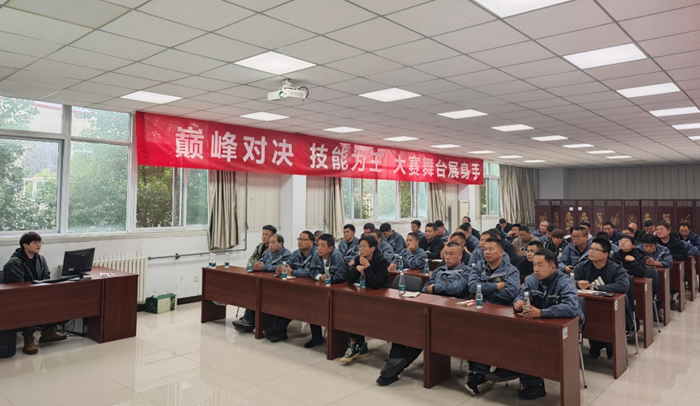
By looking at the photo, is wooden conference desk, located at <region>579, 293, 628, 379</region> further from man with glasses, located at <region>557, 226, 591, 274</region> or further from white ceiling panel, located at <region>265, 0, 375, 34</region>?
white ceiling panel, located at <region>265, 0, 375, 34</region>

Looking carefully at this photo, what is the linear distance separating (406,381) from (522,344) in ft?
3.75

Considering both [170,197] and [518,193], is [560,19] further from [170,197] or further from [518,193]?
[518,193]

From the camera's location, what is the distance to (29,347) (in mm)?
4625

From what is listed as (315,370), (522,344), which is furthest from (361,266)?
(522,344)

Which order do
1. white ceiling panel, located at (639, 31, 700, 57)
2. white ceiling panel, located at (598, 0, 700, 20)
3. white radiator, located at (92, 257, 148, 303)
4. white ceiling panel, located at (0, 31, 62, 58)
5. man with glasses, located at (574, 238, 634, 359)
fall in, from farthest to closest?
white radiator, located at (92, 257, 148, 303)
man with glasses, located at (574, 238, 634, 359)
white ceiling panel, located at (0, 31, 62, 58)
white ceiling panel, located at (639, 31, 700, 57)
white ceiling panel, located at (598, 0, 700, 20)

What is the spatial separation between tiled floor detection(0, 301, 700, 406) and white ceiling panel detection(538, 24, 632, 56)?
2.80 metres

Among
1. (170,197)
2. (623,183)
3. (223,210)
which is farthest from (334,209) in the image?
(623,183)

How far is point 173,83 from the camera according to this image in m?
4.90

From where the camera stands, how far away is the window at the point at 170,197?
6.76 metres

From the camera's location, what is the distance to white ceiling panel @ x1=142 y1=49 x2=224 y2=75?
13.1 feet

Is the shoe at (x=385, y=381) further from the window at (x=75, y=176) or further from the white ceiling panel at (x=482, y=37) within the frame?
the window at (x=75, y=176)

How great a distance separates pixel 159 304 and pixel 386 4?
537 centimetres

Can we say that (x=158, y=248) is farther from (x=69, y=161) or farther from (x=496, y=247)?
(x=496, y=247)

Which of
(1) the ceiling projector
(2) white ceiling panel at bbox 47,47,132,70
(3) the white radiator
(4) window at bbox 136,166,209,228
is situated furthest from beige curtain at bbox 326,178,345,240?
(2) white ceiling panel at bbox 47,47,132,70
